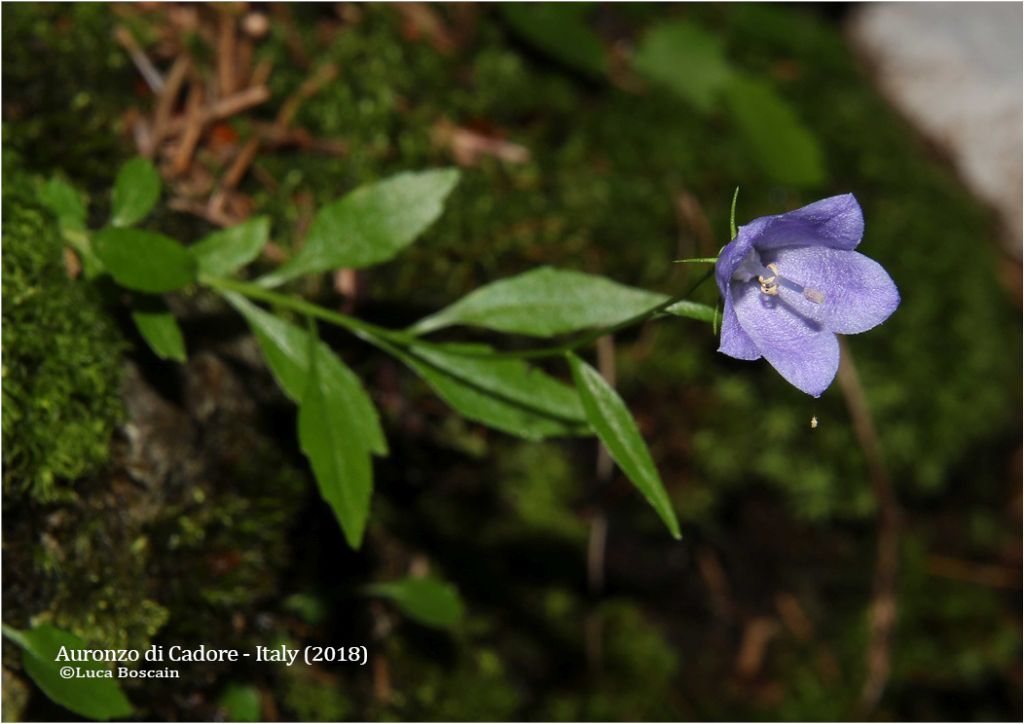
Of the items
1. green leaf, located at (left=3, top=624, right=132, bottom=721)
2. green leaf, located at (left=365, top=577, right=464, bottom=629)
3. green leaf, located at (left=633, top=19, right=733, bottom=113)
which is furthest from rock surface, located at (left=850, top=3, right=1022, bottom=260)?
green leaf, located at (left=3, top=624, right=132, bottom=721)

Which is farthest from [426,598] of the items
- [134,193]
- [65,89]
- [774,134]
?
[774,134]

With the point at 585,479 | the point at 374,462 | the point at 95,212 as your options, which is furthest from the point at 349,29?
the point at 585,479

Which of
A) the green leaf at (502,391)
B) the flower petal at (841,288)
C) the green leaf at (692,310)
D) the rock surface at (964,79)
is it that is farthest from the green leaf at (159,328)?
the rock surface at (964,79)

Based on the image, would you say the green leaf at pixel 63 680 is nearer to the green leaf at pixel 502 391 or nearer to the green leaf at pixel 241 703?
the green leaf at pixel 241 703

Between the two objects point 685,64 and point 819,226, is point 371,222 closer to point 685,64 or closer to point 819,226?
point 819,226

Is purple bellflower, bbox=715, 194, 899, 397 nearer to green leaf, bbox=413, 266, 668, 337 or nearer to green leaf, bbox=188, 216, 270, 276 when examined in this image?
green leaf, bbox=413, 266, 668, 337
